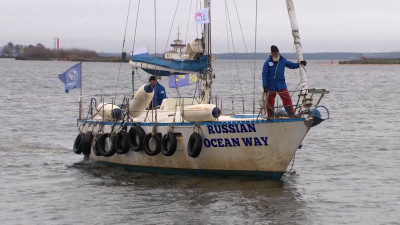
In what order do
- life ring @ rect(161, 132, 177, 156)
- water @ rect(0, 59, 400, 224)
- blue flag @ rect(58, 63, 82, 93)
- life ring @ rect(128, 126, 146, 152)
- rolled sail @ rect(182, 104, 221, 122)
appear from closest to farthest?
water @ rect(0, 59, 400, 224) → rolled sail @ rect(182, 104, 221, 122) → life ring @ rect(161, 132, 177, 156) → life ring @ rect(128, 126, 146, 152) → blue flag @ rect(58, 63, 82, 93)

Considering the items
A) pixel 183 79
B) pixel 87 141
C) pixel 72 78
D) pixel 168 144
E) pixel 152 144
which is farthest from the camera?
pixel 72 78

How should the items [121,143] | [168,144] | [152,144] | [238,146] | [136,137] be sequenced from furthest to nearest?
1. [121,143]
2. [136,137]
3. [152,144]
4. [168,144]
5. [238,146]

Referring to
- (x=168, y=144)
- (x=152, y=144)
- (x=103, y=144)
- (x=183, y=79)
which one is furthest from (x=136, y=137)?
(x=183, y=79)

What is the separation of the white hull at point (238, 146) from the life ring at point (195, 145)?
0.18 m

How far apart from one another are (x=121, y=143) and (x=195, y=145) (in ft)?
9.95

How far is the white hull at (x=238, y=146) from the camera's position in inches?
710

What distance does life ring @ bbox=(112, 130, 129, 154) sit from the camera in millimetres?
20531

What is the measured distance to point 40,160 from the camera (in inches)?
958

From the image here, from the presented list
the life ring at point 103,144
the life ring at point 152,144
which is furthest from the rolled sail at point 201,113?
the life ring at point 103,144

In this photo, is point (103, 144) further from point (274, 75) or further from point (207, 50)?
point (274, 75)

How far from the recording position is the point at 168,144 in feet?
63.5

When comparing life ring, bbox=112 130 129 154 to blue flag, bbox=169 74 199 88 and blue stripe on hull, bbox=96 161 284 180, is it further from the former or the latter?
blue flag, bbox=169 74 199 88

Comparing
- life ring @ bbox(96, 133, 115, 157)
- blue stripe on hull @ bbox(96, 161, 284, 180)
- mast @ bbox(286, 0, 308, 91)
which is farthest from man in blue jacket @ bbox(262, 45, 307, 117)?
life ring @ bbox(96, 133, 115, 157)

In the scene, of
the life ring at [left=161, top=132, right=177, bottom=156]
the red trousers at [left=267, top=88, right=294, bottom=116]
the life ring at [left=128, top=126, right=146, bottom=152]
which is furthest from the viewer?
the life ring at [left=128, top=126, right=146, bottom=152]
